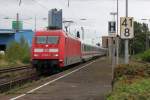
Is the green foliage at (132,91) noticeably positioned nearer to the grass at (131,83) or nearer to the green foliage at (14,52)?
the grass at (131,83)

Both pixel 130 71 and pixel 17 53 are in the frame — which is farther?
pixel 17 53

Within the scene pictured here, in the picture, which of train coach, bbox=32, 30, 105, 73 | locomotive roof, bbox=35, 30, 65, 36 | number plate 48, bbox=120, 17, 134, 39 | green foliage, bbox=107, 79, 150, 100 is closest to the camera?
green foliage, bbox=107, 79, 150, 100

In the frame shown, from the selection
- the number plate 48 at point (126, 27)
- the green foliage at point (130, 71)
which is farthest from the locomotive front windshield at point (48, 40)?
the green foliage at point (130, 71)

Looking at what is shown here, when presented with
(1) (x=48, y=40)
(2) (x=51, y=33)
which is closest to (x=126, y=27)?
(1) (x=48, y=40)

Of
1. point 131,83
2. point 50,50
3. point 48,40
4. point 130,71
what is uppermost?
point 48,40

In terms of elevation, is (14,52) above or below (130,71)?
below

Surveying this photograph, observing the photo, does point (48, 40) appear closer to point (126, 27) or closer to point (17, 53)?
point (126, 27)

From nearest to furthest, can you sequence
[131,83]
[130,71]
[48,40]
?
[131,83], [130,71], [48,40]

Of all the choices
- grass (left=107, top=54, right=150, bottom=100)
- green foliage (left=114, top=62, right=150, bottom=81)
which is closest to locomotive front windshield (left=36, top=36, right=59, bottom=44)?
grass (left=107, top=54, right=150, bottom=100)

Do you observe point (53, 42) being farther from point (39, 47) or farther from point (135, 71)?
point (135, 71)

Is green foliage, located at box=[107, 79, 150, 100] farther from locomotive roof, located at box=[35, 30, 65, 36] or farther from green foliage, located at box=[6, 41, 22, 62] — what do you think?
green foliage, located at box=[6, 41, 22, 62]

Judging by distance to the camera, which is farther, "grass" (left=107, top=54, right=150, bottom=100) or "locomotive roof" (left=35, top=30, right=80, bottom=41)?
"locomotive roof" (left=35, top=30, right=80, bottom=41)

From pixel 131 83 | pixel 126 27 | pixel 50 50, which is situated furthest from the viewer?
pixel 50 50

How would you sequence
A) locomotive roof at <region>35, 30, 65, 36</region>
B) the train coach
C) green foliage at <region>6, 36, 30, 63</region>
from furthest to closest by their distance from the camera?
green foliage at <region>6, 36, 30, 63</region>
locomotive roof at <region>35, 30, 65, 36</region>
the train coach
